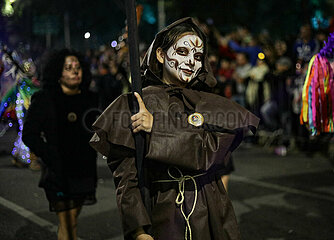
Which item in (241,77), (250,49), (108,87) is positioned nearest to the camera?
(108,87)

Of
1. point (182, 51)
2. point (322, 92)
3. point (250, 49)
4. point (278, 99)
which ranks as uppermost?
point (250, 49)

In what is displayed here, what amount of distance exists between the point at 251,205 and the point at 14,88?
3.24 m

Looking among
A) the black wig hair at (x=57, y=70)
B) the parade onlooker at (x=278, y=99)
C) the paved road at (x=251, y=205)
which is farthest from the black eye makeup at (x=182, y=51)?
the parade onlooker at (x=278, y=99)

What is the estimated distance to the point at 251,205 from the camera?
6.18 m

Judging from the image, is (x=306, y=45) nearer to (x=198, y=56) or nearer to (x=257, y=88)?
(x=257, y=88)

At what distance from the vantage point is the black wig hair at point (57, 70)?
412 cm

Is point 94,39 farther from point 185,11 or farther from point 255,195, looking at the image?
point 185,11

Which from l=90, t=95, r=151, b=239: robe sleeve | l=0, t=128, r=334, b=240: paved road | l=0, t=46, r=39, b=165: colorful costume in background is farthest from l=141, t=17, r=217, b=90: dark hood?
l=0, t=46, r=39, b=165: colorful costume in background

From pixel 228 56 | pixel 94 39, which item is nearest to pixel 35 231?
pixel 94 39

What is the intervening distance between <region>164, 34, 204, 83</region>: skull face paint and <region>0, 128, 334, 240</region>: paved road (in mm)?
2685

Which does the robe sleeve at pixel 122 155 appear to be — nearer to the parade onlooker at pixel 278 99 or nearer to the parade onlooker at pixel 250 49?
the parade onlooker at pixel 278 99

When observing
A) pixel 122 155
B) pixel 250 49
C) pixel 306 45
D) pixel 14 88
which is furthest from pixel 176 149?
pixel 250 49

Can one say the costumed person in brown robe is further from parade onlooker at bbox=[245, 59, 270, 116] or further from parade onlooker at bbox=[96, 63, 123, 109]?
parade onlooker at bbox=[245, 59, 270, 116]

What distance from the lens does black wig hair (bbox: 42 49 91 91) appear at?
13.5 ft
